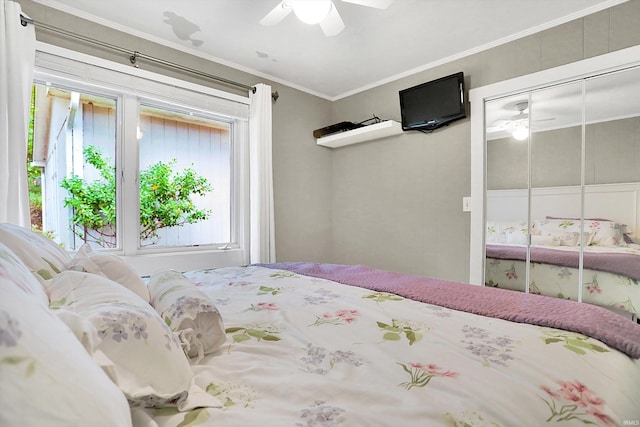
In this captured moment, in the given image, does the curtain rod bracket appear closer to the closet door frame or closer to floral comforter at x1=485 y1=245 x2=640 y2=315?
the closet door frame

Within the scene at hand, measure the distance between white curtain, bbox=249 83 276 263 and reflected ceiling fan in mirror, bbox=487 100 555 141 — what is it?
1.95 meters

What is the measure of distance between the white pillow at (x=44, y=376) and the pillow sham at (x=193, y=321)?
0.37 metres

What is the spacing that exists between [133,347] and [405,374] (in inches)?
23.0

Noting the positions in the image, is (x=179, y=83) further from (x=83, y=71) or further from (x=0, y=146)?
(x=0, y=146)

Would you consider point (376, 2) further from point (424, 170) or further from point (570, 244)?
point (570, 244)

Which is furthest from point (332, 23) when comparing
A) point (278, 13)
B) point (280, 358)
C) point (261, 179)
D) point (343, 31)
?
point (280, 358)

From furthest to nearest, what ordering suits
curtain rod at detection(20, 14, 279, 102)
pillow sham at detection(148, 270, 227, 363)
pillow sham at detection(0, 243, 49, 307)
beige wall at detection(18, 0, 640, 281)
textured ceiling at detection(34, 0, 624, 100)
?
beige wall at detection(18, 0, 640, 281) < textured ceiling at detection(34, 0, 624, 100) < curtain rod at detection(20, 14, 279, 102) < pillow sham at detection(148, 270, 227, 363) < pillow sham at detection(0, 243, 49, 307)

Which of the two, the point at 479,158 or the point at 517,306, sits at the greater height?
the point at 479,158

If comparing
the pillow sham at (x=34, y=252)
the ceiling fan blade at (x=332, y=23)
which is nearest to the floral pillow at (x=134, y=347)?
the pillow sham at (x=34, y=252)

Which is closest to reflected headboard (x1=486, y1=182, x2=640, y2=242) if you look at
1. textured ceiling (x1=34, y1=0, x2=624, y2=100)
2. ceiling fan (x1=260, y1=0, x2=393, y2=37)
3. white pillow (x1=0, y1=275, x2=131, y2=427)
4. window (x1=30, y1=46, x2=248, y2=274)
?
textured ceiling (x1=34, y1=0, x2=624, y2=100)

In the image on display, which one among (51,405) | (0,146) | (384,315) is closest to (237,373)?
(51,405)

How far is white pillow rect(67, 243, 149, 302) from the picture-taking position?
1.01 meters

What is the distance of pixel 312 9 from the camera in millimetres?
1701

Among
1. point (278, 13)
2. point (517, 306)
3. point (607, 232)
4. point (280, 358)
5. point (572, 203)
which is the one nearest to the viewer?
point (280, 358)
